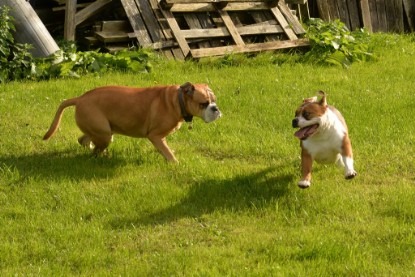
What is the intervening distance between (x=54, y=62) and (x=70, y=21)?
1924 millimetres

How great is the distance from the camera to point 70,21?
14938mm

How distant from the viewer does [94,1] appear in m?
15.8

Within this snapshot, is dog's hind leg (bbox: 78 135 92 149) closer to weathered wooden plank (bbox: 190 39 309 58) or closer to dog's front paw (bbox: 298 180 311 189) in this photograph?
dog's front paw (bbox: 298 180 311 189)

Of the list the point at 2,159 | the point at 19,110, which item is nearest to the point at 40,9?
the point at 19,110

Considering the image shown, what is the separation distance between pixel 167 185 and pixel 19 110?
3620 mm

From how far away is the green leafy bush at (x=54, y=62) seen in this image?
12.9 m

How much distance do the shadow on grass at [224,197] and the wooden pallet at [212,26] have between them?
6.20 meters

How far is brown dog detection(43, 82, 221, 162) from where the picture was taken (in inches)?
349

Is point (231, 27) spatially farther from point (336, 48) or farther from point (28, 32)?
point (28, 32)

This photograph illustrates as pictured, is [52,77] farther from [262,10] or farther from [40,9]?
[262,10]

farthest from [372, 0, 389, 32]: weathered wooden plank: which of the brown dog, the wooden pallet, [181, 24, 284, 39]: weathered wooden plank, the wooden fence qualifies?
the brown dog

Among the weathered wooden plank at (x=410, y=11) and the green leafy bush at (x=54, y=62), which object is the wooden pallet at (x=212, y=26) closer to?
the green leafy bush at (x=54, y=62)

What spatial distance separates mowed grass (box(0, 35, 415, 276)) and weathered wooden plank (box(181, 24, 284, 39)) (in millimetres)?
2975

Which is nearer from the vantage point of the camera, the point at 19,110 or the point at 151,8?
the point at 19,110
